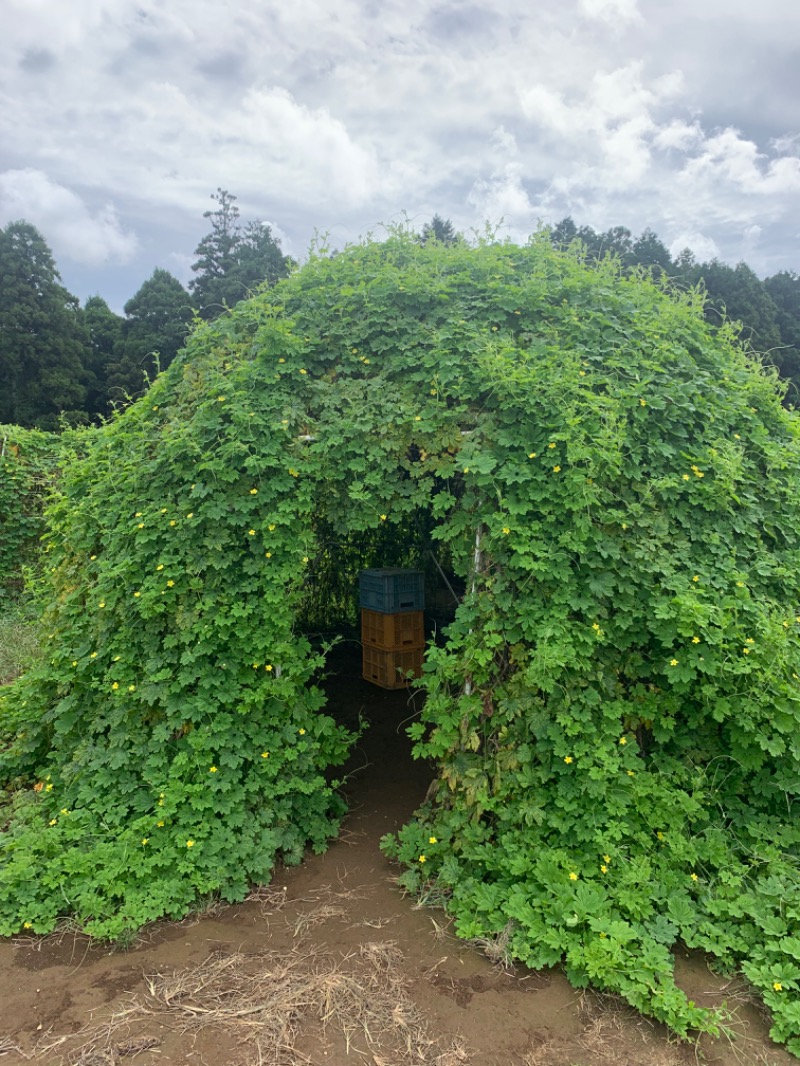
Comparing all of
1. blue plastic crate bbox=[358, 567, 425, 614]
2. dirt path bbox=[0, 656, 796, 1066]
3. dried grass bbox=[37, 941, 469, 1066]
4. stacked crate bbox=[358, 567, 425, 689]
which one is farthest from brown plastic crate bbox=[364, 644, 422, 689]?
dried grass bbox=[37, 941, 469, 1066]

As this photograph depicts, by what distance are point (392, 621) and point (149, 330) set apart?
80.1ft

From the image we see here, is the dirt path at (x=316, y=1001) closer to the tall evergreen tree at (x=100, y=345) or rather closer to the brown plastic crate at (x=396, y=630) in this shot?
the brown plastic crate at (x=396, y=630)

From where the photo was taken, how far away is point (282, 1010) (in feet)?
9.86

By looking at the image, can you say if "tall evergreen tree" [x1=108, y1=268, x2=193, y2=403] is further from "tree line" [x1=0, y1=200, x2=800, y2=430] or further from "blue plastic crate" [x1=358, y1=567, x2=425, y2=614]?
"blue plastic crate" [x1=358, y1=567, x2=425, y2=614]

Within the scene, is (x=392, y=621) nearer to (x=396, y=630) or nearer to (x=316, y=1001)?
(x=396, y=630)

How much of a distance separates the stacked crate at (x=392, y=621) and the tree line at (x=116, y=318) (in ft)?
57.0

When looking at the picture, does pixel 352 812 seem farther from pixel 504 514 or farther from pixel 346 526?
pixel 504 514

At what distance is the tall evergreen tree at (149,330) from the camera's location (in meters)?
25.5

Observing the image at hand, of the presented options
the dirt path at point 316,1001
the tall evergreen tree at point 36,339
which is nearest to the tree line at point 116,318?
the tall evergreen tree at point 36,339

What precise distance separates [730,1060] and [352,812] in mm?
2735

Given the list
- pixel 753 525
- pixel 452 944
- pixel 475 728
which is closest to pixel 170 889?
pixel 452 944

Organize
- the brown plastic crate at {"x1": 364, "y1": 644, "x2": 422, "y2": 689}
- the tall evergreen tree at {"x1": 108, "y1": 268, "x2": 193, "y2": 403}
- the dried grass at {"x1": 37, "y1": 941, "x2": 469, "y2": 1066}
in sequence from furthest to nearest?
the tall evergreen tree at {"x1": 108, "y1": 268, "x2": 193, "y2": 403} → the brown plastic crate at {"x1": 364, "y1": 644, "x2": 422, "y2": 689} → the dried grass at {"x1": 37, "y1": 941, "x2": 469, "y2": 1066}

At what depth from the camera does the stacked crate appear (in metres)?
7.25

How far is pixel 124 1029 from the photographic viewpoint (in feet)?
9.52
